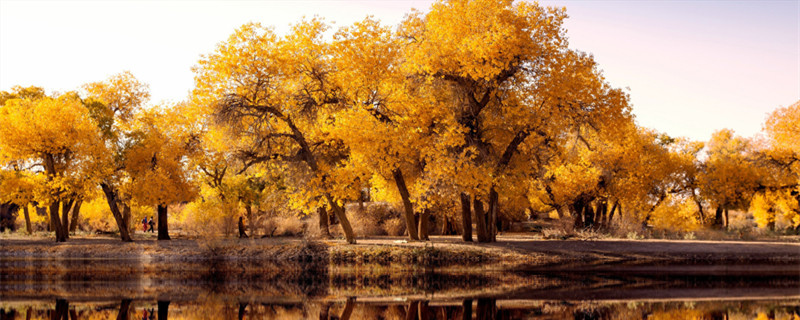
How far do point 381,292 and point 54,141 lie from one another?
66.9 ft

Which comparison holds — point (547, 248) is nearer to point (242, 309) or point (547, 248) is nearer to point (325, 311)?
point (325, 311)

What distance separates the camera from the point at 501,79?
93.9 feet

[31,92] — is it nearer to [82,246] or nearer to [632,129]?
[82,246]

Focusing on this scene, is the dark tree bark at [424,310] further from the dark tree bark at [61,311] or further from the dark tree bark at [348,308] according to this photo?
the dark tree bark at [61,311]

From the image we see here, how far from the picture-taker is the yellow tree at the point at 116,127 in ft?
114

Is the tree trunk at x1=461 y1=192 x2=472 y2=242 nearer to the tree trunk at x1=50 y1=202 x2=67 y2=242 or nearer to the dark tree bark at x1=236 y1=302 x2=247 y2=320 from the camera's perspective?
the dark tree bark at x1=236 y1=302 x2=247 y2=320

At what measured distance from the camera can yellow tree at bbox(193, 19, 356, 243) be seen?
2816 cm

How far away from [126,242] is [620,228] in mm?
25927

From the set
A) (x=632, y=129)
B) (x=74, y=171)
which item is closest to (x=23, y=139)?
(x=74, y=171)

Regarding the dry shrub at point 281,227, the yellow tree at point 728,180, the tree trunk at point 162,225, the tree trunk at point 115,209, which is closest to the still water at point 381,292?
the tree trunk at point 115,209

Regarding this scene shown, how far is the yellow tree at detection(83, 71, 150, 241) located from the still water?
5.85 meters

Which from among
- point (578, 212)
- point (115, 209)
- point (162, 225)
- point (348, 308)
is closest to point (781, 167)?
point (578, 212)

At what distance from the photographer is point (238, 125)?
95.8ft

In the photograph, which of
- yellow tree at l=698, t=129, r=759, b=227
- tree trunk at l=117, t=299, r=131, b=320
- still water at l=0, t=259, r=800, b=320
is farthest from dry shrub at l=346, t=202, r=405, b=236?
tree trunk at l=117, t=299, r=131, b=320
